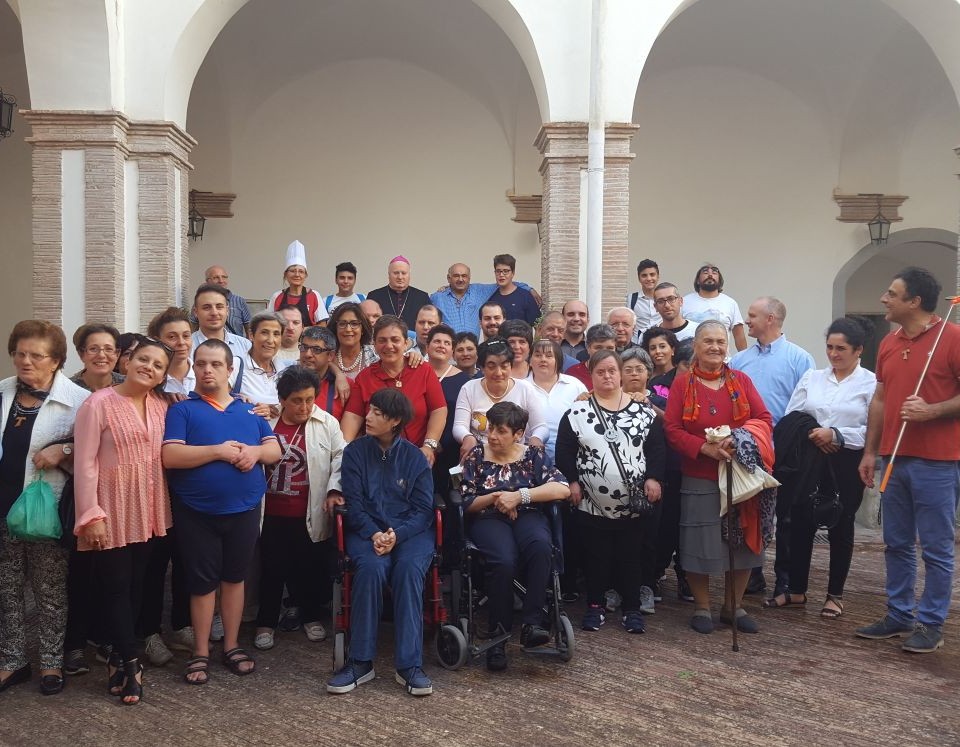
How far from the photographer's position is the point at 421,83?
39.4ft

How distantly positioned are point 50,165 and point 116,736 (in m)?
5.99

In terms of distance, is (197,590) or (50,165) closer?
(197,590)

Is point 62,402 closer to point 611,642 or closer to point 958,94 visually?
point 611,642

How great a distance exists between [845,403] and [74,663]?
164 inches

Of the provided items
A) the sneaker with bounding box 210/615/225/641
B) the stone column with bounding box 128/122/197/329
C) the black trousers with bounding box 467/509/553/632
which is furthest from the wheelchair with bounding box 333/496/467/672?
the stone column with bounding box 128/122/197/329

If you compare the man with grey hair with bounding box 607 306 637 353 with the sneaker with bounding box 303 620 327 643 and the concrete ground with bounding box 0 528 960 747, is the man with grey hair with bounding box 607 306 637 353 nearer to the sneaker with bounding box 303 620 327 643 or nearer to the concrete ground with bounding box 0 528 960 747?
the concrete ground with bounding box 0 528 960 747

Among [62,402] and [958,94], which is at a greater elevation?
[958,94]

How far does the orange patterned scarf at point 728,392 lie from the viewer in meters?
4.75

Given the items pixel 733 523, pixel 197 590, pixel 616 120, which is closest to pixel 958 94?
pixel 616 120

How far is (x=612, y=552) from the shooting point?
4848 millimetres

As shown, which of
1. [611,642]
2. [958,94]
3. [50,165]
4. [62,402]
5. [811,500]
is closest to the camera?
[62,402]

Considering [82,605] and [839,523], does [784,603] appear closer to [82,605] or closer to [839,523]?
[839,523]

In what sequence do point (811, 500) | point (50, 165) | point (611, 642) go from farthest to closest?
point (50, 165) < point (811, 500) < point (611, 642)

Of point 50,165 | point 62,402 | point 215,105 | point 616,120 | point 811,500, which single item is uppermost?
point 215,105
